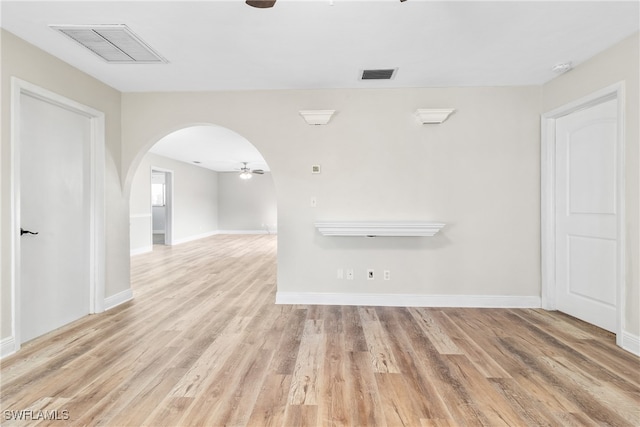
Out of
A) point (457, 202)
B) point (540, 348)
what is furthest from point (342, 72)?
point (540, 348)

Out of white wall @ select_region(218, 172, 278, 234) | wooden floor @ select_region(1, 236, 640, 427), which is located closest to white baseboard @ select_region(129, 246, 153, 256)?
wooden floor @ select_region(1, 236, 640, 427)

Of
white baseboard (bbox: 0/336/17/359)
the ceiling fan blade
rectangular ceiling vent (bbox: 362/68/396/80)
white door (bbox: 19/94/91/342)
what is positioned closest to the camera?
the ceiling fan blade

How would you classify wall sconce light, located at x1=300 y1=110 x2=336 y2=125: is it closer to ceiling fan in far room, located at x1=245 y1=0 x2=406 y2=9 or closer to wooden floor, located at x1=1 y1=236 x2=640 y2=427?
ceiling fan in far room, located at x1=245 y1=0 x2=406 y2=9

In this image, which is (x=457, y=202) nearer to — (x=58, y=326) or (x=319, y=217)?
(x=319, y=217)

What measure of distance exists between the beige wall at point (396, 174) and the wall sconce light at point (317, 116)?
0.34 ft

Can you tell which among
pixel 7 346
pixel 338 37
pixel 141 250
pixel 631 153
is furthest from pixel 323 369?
pixel 141 250

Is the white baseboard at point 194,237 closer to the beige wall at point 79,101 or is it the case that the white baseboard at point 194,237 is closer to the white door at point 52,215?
the beige wall at point 79,101

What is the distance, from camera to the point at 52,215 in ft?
9.51

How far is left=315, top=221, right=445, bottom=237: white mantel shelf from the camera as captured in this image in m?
3.33

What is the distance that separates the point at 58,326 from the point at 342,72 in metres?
3.60

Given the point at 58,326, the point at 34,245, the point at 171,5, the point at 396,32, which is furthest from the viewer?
the point at 58,326

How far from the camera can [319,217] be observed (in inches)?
142

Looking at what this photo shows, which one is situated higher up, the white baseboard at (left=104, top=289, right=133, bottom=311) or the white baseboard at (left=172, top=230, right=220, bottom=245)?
the white baseboard at (left=172, top=230, right=220, bottom=245)

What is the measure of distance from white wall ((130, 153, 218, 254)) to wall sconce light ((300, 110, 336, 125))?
17.8 ft
